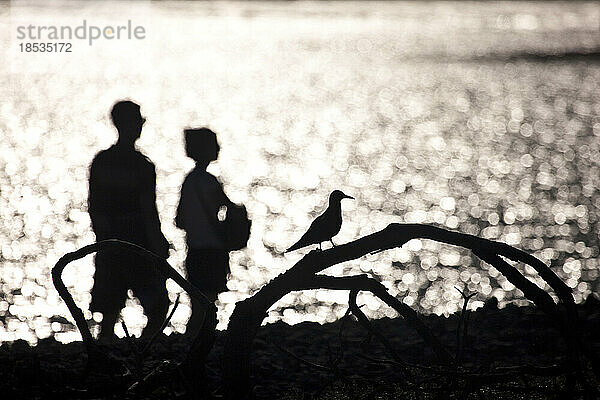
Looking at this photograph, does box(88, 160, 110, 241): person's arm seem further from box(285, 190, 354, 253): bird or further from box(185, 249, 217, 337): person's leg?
box(285, 190, 354, 253): bird

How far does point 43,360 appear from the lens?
8570 mm

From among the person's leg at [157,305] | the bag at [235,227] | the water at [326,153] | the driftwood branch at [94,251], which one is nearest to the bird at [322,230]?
the driftwood branch at [94,251]

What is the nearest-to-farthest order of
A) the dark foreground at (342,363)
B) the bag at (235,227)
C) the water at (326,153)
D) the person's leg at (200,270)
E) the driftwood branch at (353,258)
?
the driftwood branch at (353,258) < the dark foreground at (342,363) < the bag at (235,227) < the person's leg at (200,270) < the water at (326,153)

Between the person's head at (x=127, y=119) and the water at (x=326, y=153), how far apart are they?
5.63m

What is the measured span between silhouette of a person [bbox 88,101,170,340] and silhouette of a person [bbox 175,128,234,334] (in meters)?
0.22

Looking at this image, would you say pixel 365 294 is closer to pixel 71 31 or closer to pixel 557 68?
A: pixel 557 68

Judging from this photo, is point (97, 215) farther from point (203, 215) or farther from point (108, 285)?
point (203, 215)

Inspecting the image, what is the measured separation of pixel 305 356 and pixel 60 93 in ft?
201

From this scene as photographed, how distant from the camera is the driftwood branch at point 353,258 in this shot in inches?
245

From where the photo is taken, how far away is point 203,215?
26.0 feet

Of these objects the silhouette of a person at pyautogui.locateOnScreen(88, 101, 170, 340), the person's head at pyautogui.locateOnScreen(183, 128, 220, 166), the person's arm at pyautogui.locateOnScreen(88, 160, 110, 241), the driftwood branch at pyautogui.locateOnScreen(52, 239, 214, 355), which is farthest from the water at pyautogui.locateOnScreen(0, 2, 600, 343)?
the driftwood branch at pyautogui.locateOnScreen(52, 239, 214, 355)

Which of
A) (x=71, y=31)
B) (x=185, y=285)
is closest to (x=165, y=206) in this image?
(x=185, y=285)

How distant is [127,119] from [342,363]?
277cm

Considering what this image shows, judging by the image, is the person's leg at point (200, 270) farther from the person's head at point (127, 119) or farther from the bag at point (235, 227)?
the person's head at point (127, 119)
